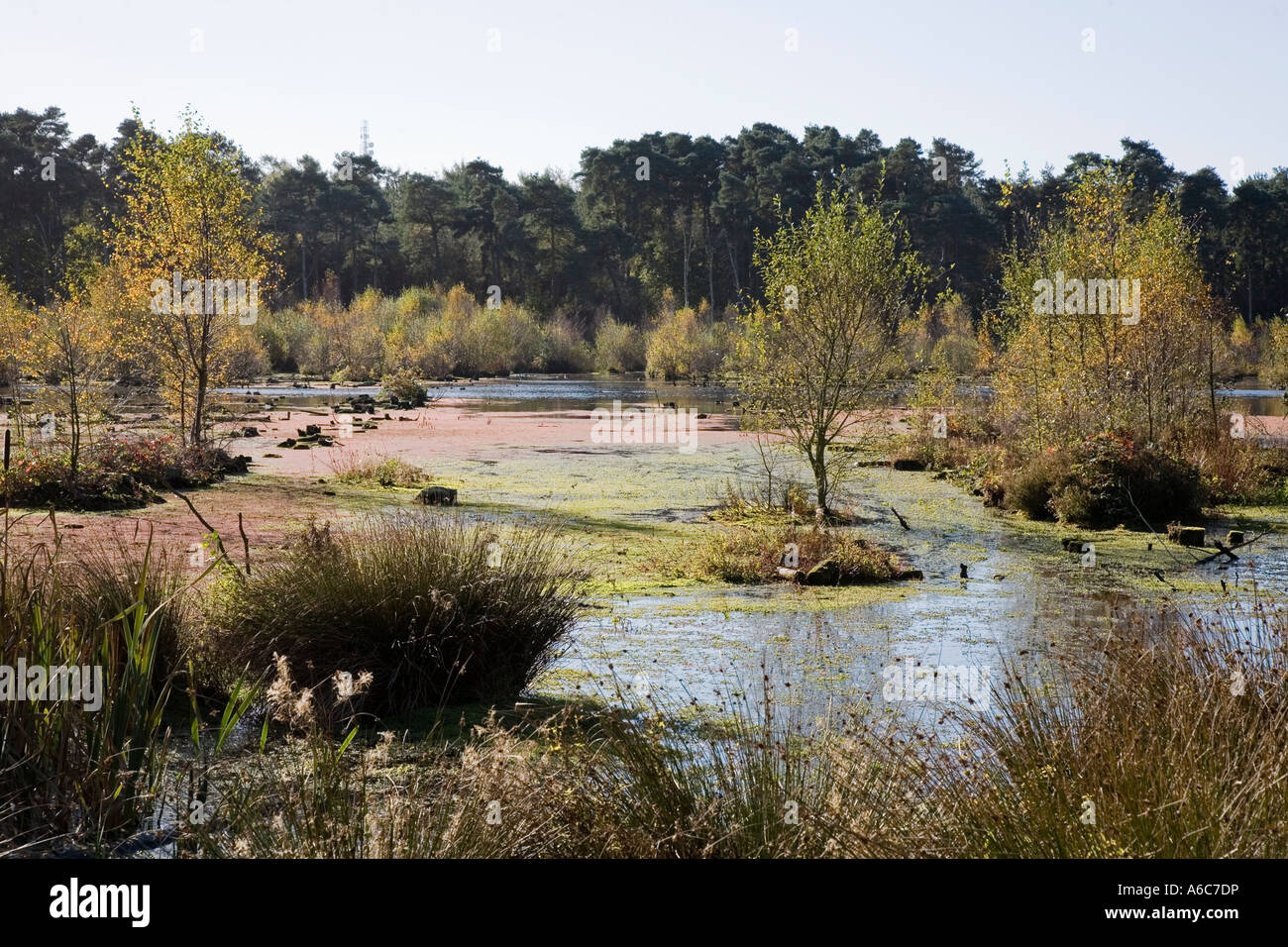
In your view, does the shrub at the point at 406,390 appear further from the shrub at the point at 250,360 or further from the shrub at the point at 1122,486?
the shrub at the point at 1122,486

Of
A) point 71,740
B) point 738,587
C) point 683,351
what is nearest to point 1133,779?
point 71,740

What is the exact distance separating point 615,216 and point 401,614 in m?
79.8

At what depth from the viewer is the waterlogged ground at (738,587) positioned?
364 inches

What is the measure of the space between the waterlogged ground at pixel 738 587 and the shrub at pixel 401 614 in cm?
57

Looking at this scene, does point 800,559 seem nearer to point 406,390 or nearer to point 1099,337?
point 1099,337

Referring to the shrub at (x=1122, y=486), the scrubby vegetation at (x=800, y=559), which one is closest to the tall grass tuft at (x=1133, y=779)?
the scrubby vegetation at (x=800, y=559)

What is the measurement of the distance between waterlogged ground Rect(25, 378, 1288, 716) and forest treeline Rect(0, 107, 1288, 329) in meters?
46.9

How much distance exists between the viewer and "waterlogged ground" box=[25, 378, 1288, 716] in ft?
30.4

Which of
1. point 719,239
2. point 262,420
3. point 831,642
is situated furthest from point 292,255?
point 831,642

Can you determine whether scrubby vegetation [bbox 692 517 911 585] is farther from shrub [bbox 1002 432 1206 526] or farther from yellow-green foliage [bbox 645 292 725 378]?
yellow-green foliage [bbox 645 292 725 378]

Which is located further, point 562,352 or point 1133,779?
point 562,352

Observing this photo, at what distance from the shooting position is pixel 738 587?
13164mm

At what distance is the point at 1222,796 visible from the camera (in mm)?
4090
